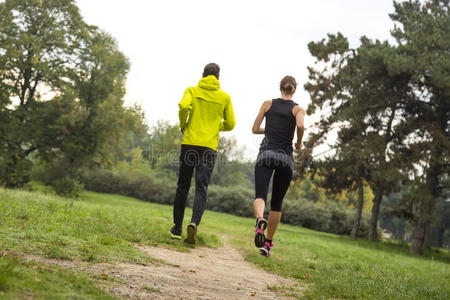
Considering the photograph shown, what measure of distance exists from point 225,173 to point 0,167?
104 ft

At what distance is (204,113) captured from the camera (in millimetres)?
6344

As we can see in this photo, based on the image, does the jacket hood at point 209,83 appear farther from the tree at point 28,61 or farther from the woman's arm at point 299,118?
the tree at point 28,61

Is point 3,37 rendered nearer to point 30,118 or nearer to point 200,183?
point 30,118

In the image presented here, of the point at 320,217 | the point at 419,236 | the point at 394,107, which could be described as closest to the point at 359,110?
the point at 394,107

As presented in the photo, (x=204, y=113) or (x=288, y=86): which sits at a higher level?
(x=288, y=86)

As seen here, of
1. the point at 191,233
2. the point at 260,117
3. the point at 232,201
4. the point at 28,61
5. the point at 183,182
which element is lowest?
the point at 232,201

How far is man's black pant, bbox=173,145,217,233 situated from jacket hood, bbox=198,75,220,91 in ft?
3.20

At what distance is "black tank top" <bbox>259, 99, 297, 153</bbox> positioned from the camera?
539 centimetres

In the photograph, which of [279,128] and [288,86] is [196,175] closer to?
[279,128]

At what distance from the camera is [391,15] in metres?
25.9

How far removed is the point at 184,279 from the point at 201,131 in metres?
2.75

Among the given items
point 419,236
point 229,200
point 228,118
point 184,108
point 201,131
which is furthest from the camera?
point 229,200

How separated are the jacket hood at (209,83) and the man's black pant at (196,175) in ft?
3.20

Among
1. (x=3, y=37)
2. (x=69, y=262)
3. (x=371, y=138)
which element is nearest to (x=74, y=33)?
(x=3, y=37)
